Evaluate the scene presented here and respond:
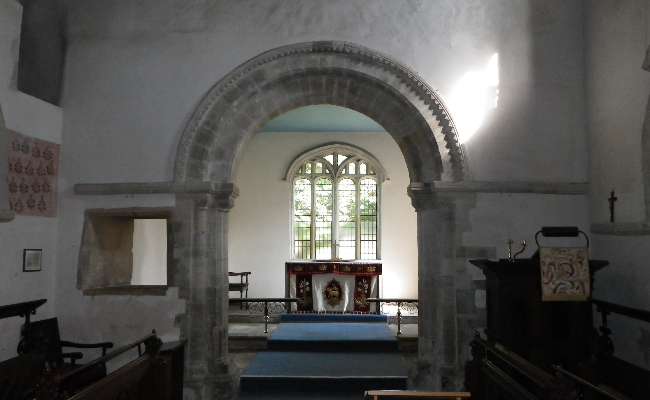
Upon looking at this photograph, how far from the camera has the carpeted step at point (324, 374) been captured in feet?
18.1

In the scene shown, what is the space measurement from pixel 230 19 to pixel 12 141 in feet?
7.99

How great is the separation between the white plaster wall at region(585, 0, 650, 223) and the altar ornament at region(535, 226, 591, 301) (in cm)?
70

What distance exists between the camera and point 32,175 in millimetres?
5125

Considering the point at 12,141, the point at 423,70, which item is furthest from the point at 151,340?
the point at 423,70

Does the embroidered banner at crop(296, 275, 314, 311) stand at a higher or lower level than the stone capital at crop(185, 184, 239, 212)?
lower

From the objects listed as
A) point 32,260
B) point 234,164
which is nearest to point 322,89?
point 234,164

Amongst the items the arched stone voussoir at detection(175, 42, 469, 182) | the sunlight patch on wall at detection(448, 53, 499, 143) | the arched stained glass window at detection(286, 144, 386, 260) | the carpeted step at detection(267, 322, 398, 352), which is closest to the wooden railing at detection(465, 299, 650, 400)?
the arched stone voussoir at detection(175, 42, 469, 182)

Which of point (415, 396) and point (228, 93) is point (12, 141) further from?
point (415, 396)

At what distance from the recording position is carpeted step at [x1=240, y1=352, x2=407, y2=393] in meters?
5.52

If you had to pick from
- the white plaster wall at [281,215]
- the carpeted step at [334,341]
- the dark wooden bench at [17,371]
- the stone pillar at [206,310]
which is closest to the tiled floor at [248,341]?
the carpeted step at [334,341]

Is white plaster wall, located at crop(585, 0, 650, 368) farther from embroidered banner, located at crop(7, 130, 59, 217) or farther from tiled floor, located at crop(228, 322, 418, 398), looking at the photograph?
embroidered banner, located at crop(7, 130, 59, 217)

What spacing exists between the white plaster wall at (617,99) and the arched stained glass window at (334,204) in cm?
613

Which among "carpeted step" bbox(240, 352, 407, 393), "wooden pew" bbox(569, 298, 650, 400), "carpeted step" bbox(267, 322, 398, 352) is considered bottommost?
"carpeted step" bbox(240, 352, 407, 393)

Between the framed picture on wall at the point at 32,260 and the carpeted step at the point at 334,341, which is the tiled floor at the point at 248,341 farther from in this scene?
the framed picture on wall at the point at 32,260
